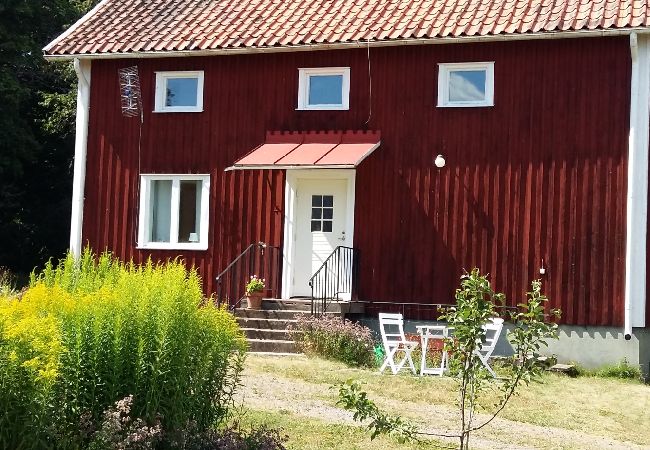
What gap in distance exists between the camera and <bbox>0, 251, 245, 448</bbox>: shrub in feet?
22.0

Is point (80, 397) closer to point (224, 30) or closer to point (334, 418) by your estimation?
point (334, 418)

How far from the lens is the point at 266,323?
1677cm

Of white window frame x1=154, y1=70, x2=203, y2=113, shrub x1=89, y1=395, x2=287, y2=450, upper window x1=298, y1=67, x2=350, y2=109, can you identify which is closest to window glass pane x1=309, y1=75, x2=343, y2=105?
upper window x1=298, y1=67, x2=350, y2=109

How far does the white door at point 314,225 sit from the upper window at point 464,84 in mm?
2493

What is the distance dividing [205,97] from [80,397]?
1225 cm

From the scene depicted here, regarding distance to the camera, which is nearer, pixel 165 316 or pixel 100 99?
pixel 165 316

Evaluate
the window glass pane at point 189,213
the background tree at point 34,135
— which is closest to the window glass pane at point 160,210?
the window glass pane at point 189,213

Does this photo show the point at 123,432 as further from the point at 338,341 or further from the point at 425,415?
the point at 338,341

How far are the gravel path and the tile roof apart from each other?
723 centimetres

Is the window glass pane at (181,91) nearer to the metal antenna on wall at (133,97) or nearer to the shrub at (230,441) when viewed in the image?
the metal antenna on wall at (133,97)

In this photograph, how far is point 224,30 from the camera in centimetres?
1856

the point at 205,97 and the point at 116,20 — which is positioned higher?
the point at 116,20

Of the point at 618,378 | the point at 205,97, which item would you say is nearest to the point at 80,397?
the point at 618,378

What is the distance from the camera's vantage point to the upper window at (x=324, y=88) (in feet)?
58.4
